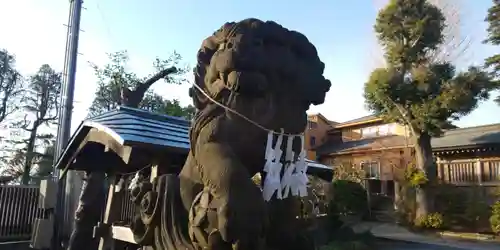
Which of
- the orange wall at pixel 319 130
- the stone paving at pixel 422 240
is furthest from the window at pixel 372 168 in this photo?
the stone paving at pixel 422 240

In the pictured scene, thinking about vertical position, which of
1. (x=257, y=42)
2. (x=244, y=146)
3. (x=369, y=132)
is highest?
(x=369, y=132)

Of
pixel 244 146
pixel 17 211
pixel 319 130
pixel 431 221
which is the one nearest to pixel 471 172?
pixel 431 221

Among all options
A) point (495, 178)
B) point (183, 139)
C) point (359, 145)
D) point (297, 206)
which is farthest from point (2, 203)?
point (359, 145)

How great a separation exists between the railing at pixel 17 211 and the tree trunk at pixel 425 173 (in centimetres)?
1273

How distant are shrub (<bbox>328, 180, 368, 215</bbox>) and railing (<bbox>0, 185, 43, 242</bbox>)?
384 inches

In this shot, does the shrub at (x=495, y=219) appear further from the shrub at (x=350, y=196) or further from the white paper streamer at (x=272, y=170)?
the white paper streamer at (x=272, y=170)

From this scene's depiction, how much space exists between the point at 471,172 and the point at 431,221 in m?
3.59

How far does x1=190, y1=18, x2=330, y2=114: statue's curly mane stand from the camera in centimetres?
220

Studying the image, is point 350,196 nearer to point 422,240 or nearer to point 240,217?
point 422,240

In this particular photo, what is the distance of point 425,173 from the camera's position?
15.3m

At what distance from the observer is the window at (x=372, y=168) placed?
21.7 m

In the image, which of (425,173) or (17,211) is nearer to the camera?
(17,211)

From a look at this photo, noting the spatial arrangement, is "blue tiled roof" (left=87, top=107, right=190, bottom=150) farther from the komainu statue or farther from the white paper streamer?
the white paper streamer

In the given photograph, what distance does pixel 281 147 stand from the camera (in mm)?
2414
